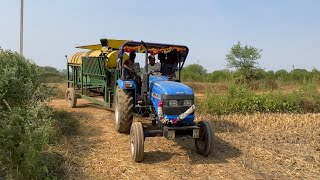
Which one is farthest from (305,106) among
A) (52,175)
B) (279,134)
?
(52,175)

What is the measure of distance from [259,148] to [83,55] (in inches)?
287

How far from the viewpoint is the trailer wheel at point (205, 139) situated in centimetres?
706

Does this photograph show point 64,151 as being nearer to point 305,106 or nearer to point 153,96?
point 153,96

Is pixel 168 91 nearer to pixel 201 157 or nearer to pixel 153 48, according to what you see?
pixel 201 157

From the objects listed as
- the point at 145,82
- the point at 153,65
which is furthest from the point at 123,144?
the point at 153,65

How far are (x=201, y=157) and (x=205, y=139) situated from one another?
0.39m

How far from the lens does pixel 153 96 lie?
24.7ft

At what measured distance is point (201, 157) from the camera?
7.28 meters

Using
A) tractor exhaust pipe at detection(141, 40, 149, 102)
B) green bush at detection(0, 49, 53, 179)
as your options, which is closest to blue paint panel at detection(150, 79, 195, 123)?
tractor exhaust pipe at detection(141, 40, 149, 102)

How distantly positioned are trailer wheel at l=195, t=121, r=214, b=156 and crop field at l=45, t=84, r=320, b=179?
154 mm

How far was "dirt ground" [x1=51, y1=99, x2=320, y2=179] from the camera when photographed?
20.7 ft

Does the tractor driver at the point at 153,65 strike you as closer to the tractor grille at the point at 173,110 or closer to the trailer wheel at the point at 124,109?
the trailer wheel at the point at 124,109

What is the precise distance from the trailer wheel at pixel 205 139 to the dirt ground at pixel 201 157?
0.51 ft

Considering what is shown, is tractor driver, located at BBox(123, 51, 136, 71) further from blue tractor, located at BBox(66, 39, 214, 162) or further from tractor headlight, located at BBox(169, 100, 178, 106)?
tractor headlight, located at BBox(169, 100, 178, 106)
